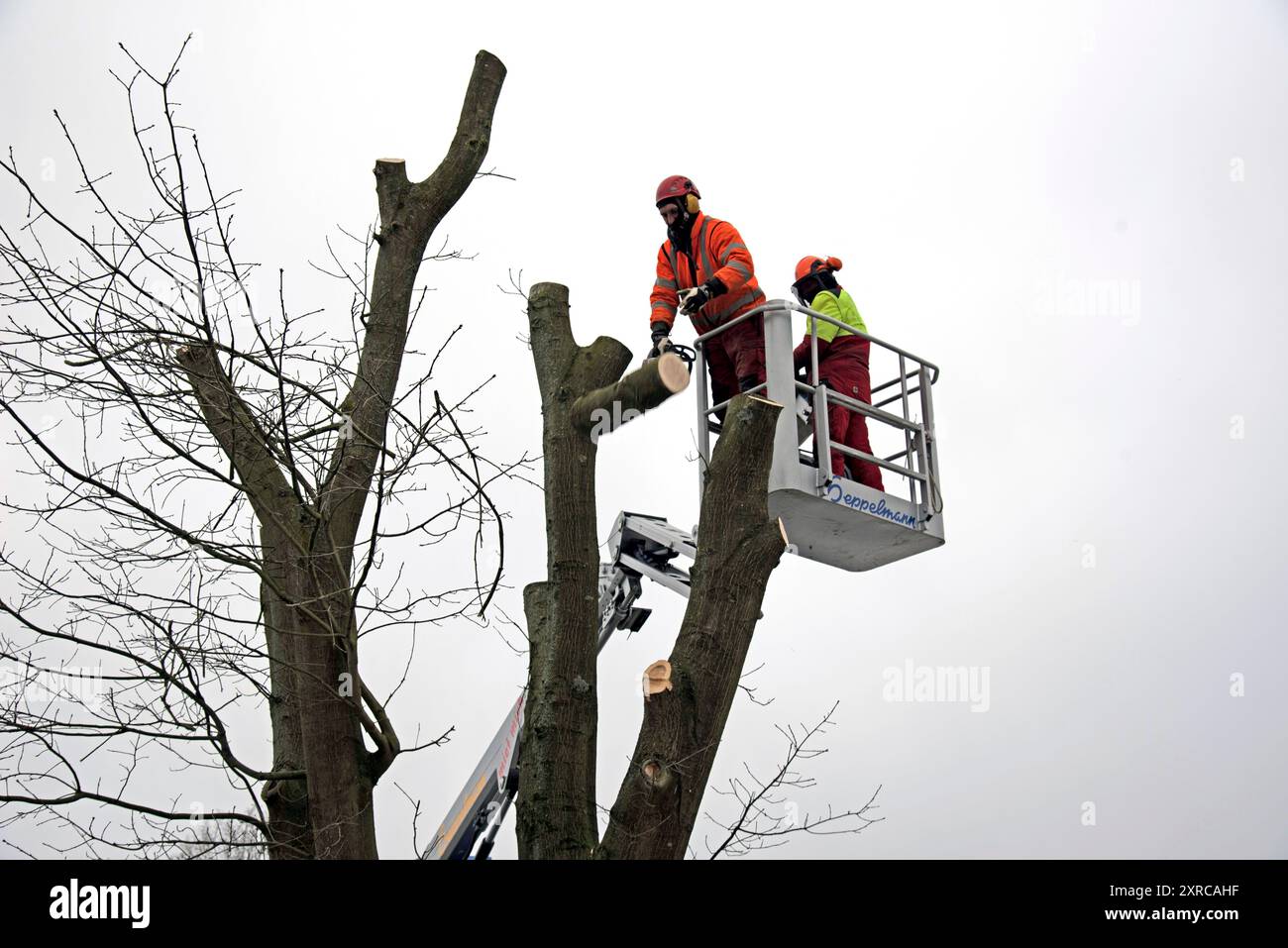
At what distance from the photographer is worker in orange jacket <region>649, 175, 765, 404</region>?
23.7 ft

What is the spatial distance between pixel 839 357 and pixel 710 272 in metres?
0.88

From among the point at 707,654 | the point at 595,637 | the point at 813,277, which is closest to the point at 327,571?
the point at 595,637

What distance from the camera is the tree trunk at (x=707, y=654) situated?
4617mm

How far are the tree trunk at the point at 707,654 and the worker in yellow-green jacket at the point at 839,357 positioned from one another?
198cm

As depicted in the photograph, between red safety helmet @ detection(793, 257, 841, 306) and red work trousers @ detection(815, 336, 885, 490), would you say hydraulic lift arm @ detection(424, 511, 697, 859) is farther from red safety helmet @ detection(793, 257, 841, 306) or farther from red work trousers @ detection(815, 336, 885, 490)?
red safety helmet @ detection(793, 257, 841, 306)

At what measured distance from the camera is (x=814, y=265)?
796cm

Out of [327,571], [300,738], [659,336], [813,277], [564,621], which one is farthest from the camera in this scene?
[813,277]

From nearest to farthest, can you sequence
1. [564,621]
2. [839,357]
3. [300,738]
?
[564,621]
[300,738]
[839,357]

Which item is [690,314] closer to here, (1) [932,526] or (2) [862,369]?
(2) [862,369]

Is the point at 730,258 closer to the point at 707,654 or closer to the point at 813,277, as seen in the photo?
the point at 813,277

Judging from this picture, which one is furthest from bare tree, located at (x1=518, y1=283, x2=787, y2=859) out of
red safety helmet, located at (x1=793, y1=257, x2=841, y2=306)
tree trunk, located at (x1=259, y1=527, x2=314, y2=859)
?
red safety helmet, located at (x1=793, y1=257, x2=841, y2=306)
